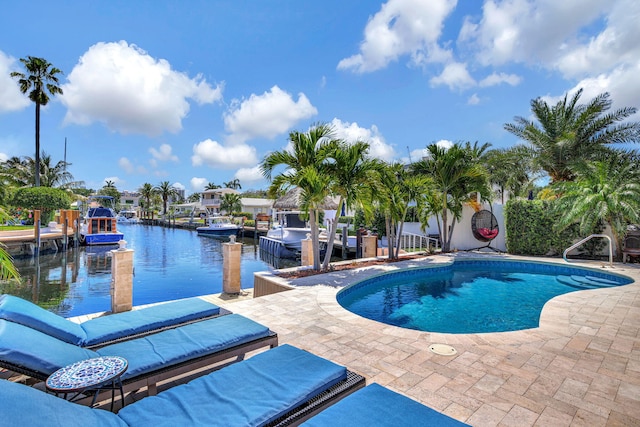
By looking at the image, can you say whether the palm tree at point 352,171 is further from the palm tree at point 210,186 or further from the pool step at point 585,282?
the palm tree at point 210,186

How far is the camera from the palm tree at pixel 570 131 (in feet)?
43.9

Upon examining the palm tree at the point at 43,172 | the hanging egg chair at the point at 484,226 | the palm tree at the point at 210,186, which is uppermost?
the palm tree at the point at 210,186

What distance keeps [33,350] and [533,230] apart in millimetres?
15806

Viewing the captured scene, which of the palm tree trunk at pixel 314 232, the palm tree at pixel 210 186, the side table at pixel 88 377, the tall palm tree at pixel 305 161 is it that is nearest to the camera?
the side table at pixel 88 377

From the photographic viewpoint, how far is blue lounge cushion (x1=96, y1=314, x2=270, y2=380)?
2.92 metres

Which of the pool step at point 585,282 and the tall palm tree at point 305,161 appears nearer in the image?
the tall palm tree at point 305,161

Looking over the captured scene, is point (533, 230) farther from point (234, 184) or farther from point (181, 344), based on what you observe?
point (234, 184)

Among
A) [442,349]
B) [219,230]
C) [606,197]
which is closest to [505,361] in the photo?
[442,349]

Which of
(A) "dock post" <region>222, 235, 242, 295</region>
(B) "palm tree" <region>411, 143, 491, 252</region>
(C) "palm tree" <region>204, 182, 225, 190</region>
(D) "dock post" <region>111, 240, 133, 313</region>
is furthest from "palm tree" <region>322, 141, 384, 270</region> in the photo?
(C) "palm tree" <region>204, 182, 225, 190</region>

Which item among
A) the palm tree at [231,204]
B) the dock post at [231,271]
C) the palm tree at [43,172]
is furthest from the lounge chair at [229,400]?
the palm tree at [231,204]

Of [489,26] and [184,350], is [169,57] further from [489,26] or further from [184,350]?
[184,350]

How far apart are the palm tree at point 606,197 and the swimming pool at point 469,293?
6.90 feet

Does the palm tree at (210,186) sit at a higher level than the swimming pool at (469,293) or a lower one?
higher

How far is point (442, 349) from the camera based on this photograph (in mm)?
4223
